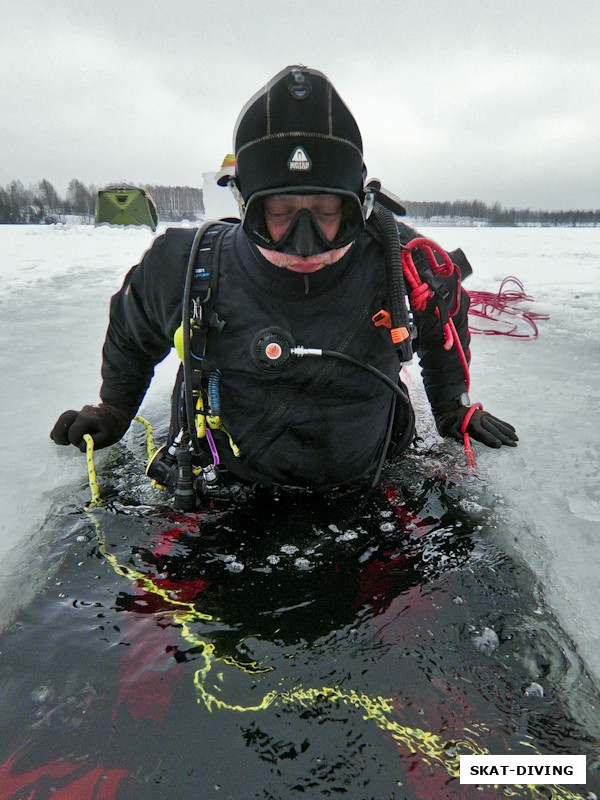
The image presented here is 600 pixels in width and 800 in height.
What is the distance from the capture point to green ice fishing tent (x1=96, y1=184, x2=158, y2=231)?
45.6ft

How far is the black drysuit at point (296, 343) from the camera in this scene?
74.9 inches

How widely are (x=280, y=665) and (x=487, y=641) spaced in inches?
24.3

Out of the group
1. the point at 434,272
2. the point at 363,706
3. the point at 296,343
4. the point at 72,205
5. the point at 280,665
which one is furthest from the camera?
the point at 72,205

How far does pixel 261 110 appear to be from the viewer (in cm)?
164

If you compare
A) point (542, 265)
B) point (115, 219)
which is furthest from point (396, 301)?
point (115, 219)

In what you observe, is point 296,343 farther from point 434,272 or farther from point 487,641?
point 487,641

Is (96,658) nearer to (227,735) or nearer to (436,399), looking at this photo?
(227,735)

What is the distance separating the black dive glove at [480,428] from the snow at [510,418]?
15 centimetres

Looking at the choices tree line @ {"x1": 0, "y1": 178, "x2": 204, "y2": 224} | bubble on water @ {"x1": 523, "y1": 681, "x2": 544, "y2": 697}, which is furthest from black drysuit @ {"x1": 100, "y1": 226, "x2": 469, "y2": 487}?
tree line @ {"x1": 0, "y1": 178, "x2": 204, "y2": 224}

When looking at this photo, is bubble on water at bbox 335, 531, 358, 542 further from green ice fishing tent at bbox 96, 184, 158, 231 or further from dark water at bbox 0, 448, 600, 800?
green ice fishing tent at bbox 96, 184, 158, 231

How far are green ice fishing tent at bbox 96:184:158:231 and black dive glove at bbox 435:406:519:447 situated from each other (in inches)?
529

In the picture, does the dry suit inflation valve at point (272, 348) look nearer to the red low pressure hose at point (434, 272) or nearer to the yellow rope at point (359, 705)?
the red low pressure hose at point (434, 272)

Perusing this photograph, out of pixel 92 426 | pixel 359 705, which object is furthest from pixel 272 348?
pixel 359 705

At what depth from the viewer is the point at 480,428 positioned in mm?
2428
